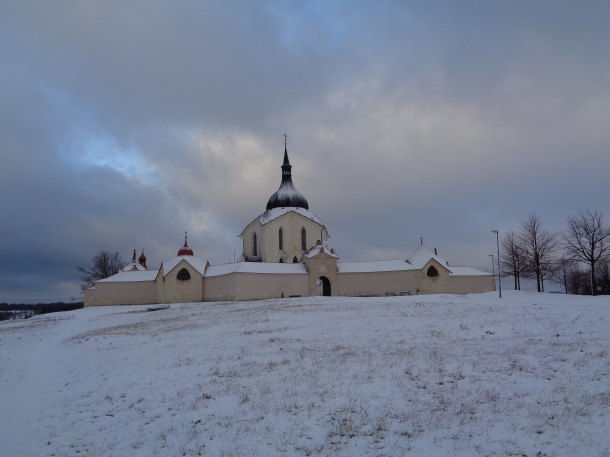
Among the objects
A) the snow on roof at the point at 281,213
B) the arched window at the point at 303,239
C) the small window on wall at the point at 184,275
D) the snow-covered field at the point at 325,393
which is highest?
the snow on roof at the point at 281,213

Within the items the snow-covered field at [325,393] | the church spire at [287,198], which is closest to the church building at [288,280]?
the church spire at [287,198]

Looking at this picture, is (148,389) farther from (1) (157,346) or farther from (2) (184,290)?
(2) (184,290)

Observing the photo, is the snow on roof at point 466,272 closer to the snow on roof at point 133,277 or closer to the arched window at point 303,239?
the arched window at point 303,239

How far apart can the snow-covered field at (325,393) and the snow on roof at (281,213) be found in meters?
41.8

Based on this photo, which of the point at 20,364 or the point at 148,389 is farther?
the point at 20,364

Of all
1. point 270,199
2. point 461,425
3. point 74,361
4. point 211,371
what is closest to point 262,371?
point 211,371

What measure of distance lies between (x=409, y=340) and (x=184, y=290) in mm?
39039

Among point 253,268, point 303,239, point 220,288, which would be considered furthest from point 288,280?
point 303,239

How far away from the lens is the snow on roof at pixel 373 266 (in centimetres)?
5369

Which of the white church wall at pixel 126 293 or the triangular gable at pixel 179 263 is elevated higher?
the triangular gable at pixel 179 263

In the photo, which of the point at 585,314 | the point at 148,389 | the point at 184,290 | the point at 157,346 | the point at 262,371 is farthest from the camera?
the point at 184,290

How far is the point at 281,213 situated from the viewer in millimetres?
63688

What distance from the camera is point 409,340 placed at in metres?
18.3

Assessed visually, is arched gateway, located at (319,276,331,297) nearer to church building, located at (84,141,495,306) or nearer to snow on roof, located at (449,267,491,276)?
church building, located at (84,141,495,306)
